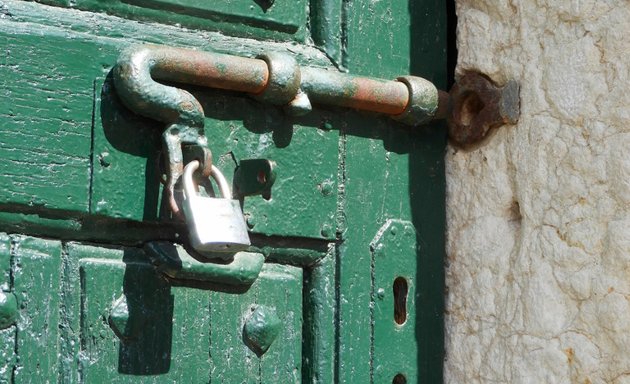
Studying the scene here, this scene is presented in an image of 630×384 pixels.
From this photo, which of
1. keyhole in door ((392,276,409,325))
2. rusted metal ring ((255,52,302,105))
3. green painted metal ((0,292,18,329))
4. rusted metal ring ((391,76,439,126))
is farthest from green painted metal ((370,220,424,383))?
green painted metal ((0,292,18,329))

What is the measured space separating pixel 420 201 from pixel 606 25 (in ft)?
1.22

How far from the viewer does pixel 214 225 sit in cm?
156

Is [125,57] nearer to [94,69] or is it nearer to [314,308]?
[94,69]

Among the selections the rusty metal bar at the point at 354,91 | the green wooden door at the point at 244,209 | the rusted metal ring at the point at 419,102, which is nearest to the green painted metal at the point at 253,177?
the green wooden door at the point at 244,209

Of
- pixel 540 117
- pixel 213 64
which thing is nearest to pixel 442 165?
pixel 540 117

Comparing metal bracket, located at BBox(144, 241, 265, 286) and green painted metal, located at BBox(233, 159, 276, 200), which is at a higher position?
green painted metal, located at BBox(233, 159, 276, 200)

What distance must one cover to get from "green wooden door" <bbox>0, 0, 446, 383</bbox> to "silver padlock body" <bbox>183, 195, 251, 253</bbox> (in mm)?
93

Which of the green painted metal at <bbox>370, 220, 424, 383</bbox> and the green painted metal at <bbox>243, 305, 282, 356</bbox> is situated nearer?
the green painted metal at <bbox>243, 305, 282, 356</bbox>

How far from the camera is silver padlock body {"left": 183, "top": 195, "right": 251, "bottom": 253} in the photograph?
61.0 inches

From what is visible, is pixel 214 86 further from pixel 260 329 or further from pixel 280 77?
pixel 260 329

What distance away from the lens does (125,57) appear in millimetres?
1614

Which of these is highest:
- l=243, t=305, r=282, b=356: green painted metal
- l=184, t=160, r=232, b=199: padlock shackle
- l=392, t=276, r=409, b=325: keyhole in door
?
l=184, t=160, r=232, b=199: padlock shackle

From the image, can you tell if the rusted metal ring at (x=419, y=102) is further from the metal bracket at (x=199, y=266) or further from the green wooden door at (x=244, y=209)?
the metal bracket at (x=199, y=266)

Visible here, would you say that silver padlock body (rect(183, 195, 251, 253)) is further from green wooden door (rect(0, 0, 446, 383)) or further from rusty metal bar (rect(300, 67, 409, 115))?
rusty metal bar (rect(300, 67, 409, 115))
